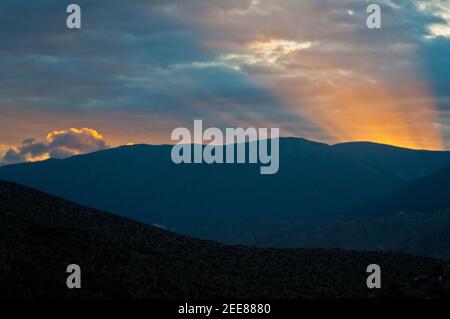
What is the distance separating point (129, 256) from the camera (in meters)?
55.3

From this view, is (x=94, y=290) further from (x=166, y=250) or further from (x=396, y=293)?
(x=396, y=293)

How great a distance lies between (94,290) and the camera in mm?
46000

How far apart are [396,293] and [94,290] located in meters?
21.5

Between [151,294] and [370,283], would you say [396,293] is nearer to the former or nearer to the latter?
[370,283]

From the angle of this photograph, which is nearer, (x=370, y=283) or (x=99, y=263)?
(x=99, y=263)

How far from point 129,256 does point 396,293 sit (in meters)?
22.2

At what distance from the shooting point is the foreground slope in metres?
47.3

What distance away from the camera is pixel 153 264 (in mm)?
54594

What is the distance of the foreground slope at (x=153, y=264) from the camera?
4728 cm
